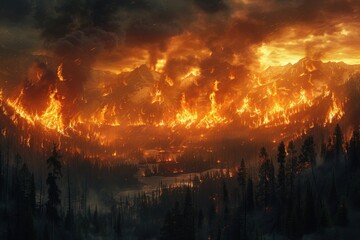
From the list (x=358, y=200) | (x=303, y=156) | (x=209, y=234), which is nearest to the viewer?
(x=358, y=200)

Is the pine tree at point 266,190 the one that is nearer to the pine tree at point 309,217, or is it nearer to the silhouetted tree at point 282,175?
the silhouetted tree at point 282,175

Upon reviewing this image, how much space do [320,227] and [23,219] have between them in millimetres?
82719

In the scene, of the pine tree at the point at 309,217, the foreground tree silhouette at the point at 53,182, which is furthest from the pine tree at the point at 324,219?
the foreground tree silhouette at the point at 53,182

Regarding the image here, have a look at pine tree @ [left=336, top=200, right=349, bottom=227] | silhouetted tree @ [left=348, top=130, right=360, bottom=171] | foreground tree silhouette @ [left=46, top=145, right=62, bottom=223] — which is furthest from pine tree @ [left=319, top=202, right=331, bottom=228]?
foreground tree silhouette @ [left=46, top=145, right=62, bottom=223]

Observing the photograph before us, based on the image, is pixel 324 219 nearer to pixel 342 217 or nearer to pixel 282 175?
pixel 342 217

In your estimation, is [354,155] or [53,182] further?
[354,155]

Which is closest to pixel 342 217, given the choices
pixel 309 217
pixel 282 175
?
pixel 309 217

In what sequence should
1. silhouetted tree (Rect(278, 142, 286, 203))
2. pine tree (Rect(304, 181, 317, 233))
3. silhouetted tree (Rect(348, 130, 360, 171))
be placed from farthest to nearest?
silhouetted tree (Rect(278, 142, 286, 203)) → silhouetted tree (Rect(348, 130, 360, 171)) → pine tree (Rect(304, 181, 317, 233))

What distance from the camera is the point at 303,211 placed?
146 m

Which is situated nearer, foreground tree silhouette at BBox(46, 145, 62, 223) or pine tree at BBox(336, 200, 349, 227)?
foreground tree silhouette at BBox(46, 145, 62, 223)

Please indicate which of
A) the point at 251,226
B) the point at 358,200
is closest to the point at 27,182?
the point at 251,226

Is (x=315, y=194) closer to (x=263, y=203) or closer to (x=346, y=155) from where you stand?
(x=263, y=203)

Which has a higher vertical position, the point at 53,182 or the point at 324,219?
the point at 53,182

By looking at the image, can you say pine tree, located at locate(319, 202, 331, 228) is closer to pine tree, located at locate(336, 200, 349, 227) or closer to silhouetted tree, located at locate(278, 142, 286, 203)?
pine tree, located at locate(336, 200, 349, 227)
